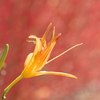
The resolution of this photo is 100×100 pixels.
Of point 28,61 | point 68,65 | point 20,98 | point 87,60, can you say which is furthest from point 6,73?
point 28,61

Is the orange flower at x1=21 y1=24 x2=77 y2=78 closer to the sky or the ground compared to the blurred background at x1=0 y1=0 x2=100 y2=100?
closer to the ground

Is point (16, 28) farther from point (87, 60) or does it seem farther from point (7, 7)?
point (87, 60)

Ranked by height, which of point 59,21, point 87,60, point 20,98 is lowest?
point 20,98

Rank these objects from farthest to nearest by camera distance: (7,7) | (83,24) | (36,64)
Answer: (83,24), (7,7), (36,64)

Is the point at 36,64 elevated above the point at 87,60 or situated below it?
below

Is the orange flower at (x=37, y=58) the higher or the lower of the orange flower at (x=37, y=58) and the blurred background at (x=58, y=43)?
the lower

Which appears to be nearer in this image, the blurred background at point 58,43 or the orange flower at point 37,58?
the orange flower at point 37,58

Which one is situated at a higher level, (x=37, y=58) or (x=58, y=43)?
(x=58, y=43)

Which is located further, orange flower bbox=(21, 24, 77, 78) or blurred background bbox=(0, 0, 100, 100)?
blurred background bbox=(0, 0, 100, 100)
